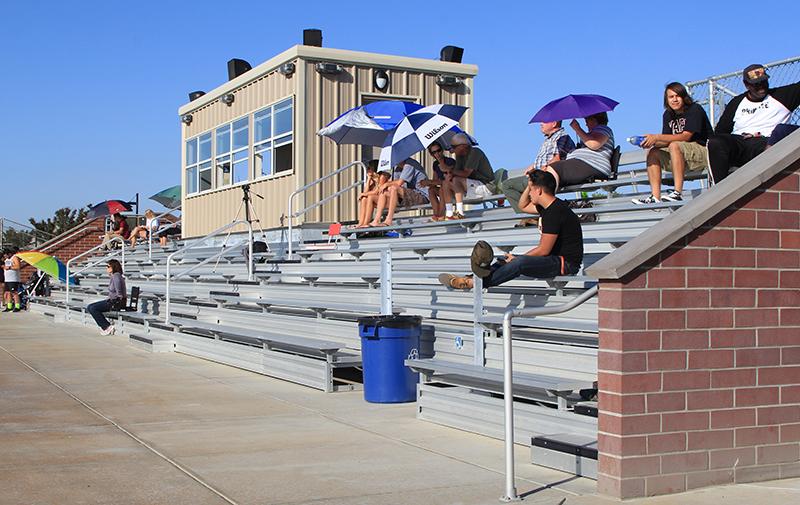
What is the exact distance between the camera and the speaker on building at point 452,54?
2222 centimetres

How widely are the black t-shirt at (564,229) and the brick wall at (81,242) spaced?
3070 cm

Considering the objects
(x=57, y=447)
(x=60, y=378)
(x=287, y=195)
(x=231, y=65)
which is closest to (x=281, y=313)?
(x=60, y=378)

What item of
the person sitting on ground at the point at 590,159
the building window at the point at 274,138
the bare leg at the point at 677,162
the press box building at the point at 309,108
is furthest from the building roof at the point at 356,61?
the bare leg at the point at 677,162

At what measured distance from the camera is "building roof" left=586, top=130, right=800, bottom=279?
6.43 m

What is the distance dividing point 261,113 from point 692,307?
54.5ft

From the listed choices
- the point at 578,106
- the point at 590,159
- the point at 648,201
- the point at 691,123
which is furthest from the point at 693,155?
the point at 578,106

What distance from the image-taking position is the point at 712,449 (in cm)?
668

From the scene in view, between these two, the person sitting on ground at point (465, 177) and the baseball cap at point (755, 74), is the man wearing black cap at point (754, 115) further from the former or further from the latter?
the person sitting on ground at point (465, 177)

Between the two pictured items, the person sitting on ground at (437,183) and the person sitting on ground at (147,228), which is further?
the person sitting on ground at (147,228)

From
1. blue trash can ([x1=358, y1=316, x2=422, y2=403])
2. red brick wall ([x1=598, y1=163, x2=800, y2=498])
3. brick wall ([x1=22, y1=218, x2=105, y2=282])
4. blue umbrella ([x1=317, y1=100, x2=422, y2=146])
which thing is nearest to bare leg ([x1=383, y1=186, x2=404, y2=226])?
blue umbrella ([x1=317, y1=100, x2=422, y2=146])

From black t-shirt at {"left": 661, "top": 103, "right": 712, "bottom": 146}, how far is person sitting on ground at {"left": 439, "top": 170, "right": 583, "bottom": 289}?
154 cm

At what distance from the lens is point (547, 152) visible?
40.5 feet

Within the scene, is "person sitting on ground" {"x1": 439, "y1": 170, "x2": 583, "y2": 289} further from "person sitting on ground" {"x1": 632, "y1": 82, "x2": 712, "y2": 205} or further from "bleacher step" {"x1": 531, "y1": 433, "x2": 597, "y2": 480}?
"bleacher step" {"x1": 531, "y1": 433, "x2": 597, "y2": 480}

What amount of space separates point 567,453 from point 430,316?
5.03 meters
